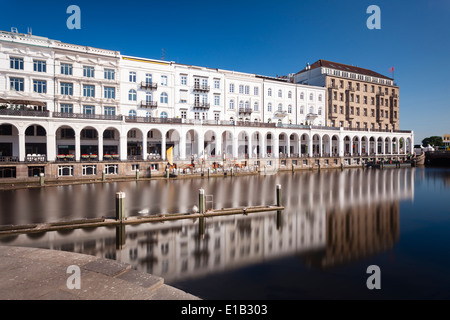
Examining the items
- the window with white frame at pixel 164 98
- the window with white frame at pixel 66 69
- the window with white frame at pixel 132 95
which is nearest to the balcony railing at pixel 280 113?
the window with white frame at pixel 164 98

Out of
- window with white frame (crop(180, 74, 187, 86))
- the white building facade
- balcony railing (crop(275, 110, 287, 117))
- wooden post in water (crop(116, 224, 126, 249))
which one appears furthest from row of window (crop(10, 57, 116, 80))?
wooden post in water (crop(116, 224, 126, 249))

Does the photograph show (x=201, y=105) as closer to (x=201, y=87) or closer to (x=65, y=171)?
(x=201, y=87)

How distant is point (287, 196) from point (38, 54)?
36.6 meters


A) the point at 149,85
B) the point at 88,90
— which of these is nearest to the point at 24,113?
the point at 88,90

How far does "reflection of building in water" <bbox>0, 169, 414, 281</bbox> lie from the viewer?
10195 mm

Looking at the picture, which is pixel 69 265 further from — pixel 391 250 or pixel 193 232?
pixel 391 250

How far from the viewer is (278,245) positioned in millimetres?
12062

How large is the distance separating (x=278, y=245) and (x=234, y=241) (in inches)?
79.0

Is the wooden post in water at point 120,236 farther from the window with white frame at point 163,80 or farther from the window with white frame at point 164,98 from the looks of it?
the window with white frame at point 163,80

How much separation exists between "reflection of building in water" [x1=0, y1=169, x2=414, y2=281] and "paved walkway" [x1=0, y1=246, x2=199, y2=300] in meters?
1.64

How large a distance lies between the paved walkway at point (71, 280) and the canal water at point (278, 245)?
142cm

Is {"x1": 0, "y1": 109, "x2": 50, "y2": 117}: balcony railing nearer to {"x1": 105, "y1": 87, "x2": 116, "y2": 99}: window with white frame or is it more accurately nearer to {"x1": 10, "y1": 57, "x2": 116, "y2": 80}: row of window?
{"x1": 10, "y1": 57, "x2": 116, "y2": 80}: row of window

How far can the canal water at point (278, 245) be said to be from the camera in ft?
27.9
